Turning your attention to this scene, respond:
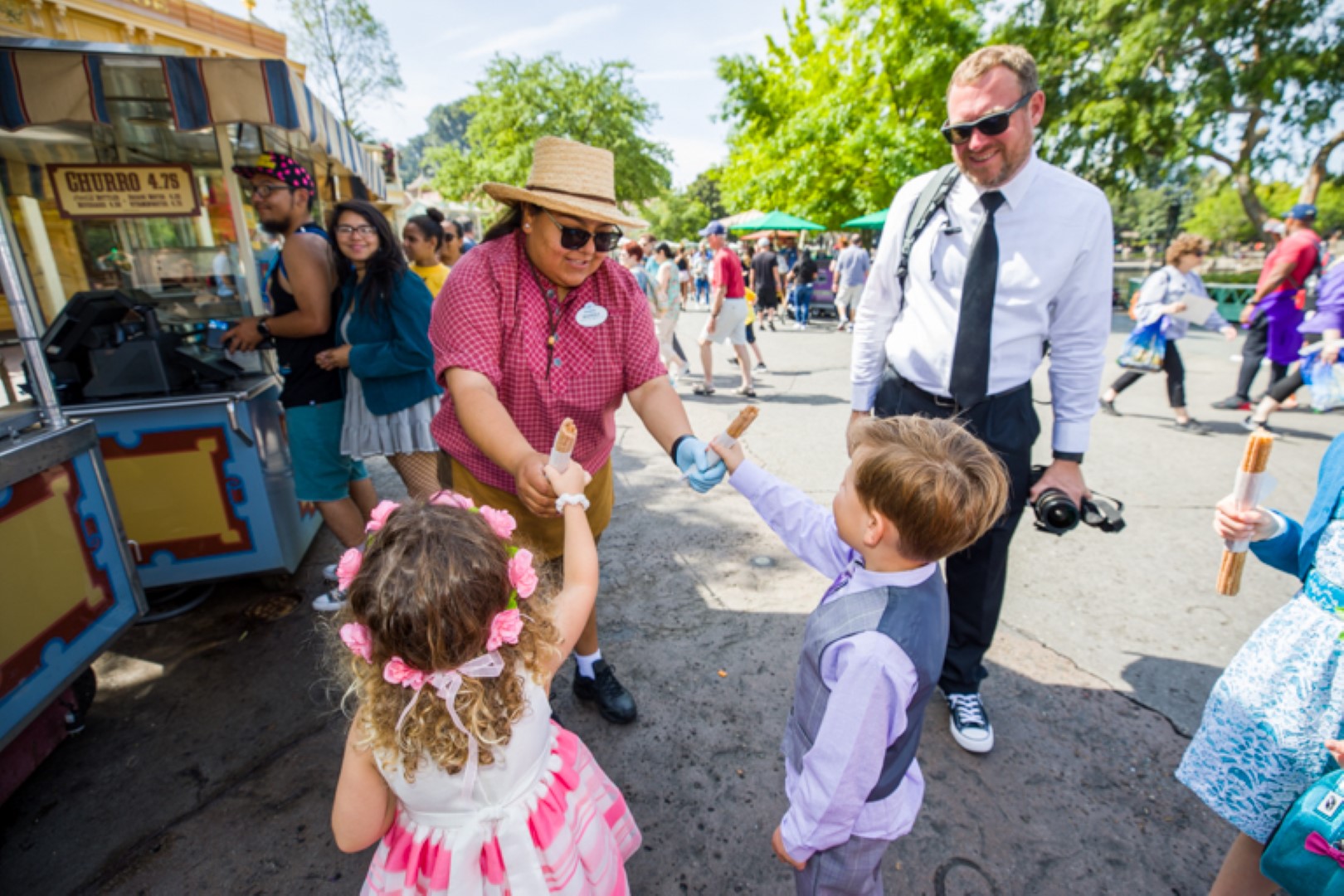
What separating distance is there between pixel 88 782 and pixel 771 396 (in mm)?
6275

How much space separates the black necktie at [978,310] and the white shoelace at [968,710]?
1.12 metres

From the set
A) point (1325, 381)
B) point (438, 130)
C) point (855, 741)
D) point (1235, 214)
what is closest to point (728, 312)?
point (1325, 381)

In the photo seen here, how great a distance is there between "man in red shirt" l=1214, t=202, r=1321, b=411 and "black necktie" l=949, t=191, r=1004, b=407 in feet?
19.6

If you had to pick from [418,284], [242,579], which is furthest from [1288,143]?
[242,579]

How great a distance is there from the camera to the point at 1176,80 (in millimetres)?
16938

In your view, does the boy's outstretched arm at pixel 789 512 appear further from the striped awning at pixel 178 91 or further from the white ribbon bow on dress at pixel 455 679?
the striped awning at pixel 178 91

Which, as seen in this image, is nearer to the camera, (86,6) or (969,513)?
(969,513)

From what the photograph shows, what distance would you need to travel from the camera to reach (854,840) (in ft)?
4.61

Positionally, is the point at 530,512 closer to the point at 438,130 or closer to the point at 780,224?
the point at 780,224

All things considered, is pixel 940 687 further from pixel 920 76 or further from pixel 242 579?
pixel 920 76

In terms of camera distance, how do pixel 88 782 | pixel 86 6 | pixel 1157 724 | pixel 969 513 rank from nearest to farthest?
pixel 969 513 → pixel 88 782 → pixel 1157 724 → pixel 86 6

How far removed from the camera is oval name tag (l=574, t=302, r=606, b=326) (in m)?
2.06

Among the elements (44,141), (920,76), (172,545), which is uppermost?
(920,76)

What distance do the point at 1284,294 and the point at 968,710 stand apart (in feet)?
21.0
